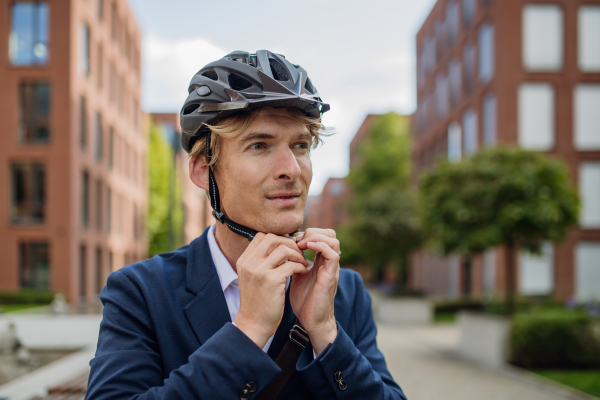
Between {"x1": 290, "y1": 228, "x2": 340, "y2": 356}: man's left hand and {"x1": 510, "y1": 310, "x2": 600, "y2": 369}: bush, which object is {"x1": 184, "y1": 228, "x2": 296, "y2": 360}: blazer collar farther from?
{"x1": 510, "y1": 310, "x2": 600, "y2": 369}: bush

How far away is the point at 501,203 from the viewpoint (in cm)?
1308

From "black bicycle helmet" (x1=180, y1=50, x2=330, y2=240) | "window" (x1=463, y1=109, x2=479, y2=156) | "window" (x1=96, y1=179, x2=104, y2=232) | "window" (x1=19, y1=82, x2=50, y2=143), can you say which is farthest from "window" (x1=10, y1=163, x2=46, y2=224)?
"black bicycle helmet" (x1=180, y1=50, x2=330, y2=240)

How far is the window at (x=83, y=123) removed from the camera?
31812 millimetres

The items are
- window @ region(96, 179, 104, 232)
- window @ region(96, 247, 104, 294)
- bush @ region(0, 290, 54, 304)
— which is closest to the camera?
bush @ region(0, 290, 54, 304)

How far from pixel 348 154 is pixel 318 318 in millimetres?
86914

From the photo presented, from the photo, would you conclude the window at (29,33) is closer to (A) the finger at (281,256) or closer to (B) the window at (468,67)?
(B) the window at (468,67)

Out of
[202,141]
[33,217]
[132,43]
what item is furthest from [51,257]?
[202,141]

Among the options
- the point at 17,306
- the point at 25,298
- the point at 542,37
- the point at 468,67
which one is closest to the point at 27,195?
the point at 25,298

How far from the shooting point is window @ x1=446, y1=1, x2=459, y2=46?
123ft

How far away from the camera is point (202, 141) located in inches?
90.9

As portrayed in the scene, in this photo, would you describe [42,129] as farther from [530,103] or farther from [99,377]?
[99,377]

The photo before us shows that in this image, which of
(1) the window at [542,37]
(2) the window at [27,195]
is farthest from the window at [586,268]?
(2) the window at [27,195]

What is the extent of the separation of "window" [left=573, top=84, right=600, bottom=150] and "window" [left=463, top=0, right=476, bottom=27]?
27.3ft

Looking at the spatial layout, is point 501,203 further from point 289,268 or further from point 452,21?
point 452,21
